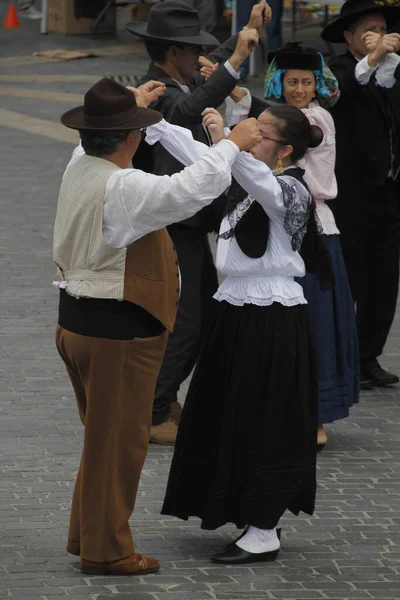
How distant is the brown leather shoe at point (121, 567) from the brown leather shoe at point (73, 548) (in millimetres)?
88

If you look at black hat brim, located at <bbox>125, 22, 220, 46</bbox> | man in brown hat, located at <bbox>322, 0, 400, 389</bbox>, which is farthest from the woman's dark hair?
man in brown hat, located at <bbox>322, 0, 400, 389</bbox>

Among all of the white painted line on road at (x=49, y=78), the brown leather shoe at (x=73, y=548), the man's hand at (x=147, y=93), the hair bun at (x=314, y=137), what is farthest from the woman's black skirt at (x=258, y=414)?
the white painted line on road at (x=49, y=78)

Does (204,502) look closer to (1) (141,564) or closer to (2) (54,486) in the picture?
(1) (141,564)

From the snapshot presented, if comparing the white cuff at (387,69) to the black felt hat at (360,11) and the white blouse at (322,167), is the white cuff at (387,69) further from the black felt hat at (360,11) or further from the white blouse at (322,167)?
the white blouse at (322,167)

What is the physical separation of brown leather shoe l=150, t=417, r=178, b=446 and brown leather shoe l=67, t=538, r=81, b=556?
156 centimetres

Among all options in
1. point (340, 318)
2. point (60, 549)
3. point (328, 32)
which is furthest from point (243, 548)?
point (328, 32)

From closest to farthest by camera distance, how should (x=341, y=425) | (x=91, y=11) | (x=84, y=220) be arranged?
(x=84, y=220) → (x=341, y=425) → (x=91, y=11)

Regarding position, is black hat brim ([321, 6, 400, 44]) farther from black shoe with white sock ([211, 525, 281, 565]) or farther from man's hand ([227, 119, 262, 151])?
black shoe with white sock ([211, 525, 281, 565])

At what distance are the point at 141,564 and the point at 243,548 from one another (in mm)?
411

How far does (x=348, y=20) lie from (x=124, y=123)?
9.63 ft

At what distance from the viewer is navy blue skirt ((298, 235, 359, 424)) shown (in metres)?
6.42

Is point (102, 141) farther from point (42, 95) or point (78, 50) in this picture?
point (78, 50)

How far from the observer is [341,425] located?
7160mm

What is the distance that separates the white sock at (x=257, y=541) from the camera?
17.2ft
